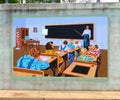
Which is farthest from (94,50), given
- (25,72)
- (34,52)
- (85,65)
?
(25,72)

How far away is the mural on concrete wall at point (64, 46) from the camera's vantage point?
14406mm

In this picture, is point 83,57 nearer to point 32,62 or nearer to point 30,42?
point 32,62

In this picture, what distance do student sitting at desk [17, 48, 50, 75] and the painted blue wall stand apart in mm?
586

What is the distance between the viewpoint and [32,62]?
14.5 metres

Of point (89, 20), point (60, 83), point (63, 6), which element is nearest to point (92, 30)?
point (89, 20)

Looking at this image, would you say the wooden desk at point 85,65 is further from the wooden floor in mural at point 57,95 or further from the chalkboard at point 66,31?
the chalkboard at point 66,31

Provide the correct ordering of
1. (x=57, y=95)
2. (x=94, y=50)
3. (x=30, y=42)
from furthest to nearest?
(x=30, y=42) → (x=94, y=50) → (x=57, y=95)

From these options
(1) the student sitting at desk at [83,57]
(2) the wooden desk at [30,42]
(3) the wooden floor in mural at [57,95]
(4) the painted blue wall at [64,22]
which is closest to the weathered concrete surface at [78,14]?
(4) the painted blue wall at [64,22]

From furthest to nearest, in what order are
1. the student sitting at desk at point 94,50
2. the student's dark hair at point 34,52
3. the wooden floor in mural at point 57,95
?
the student's dark hair at point 34,52 → the student sitting at desk at point 94,50 → the wooden floor in mural at point 57,95

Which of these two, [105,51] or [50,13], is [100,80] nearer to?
[105,51]

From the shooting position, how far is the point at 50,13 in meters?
14.5

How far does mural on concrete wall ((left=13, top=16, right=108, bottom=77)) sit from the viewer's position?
47.3ft

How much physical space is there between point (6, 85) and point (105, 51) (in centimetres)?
443

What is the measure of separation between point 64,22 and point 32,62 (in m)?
2.17
